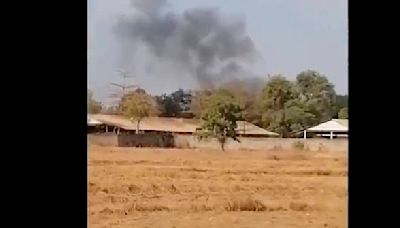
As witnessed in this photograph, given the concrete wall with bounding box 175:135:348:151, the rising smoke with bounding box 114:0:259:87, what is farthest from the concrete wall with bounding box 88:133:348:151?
the rising smoke with bounding box 114:0:259:87

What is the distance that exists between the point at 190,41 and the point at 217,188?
0.44 metres

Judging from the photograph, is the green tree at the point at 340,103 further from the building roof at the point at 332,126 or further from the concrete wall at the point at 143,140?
the concrete wall at the point at 143,140

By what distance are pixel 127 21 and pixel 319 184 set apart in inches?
28.2

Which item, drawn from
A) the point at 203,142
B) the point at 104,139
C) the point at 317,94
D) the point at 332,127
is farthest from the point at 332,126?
the point at 104,139

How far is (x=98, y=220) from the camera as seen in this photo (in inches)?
54.7

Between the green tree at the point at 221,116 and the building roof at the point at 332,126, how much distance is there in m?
0.20

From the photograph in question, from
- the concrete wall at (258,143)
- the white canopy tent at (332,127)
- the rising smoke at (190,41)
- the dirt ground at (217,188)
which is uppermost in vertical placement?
the rising smoke at (190,41)

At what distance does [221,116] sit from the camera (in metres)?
1.36

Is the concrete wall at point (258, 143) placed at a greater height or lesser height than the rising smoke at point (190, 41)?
lesser

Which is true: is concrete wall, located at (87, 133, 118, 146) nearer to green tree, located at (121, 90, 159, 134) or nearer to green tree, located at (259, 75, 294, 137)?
green tree, located at (121, 90, 159, 134)

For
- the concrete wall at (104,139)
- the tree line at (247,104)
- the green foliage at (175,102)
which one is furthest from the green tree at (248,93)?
the concrete wall at (104,139)

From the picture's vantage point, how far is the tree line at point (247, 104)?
4.60 ft
